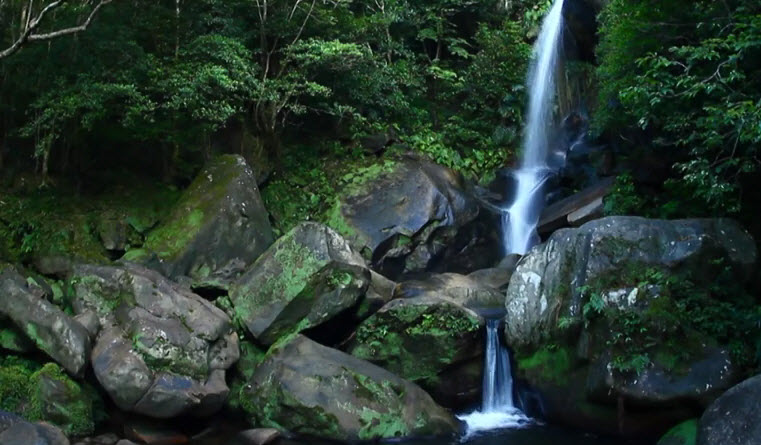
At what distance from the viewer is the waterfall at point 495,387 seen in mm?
12081

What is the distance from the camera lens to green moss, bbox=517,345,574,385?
11.3m

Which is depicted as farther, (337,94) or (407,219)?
(337,94)

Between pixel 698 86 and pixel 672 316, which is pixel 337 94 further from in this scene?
pixel 672 316

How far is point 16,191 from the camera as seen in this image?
15172 mm

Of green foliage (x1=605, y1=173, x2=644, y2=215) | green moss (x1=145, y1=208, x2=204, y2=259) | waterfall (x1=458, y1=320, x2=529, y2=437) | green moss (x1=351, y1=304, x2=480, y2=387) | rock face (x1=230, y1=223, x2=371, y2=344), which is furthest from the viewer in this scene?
green moss (x1=145, y1=208, x2=204, y2=259)

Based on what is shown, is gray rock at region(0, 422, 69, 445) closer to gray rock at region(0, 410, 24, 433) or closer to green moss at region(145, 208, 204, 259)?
gray rock at region(0, 410, 24, 433)

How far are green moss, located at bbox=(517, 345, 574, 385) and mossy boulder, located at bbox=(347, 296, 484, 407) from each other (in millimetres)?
1050

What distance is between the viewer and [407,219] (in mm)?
16688

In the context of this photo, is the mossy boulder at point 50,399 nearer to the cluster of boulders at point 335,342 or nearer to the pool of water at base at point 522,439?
the cluster of boulders at point 335,342

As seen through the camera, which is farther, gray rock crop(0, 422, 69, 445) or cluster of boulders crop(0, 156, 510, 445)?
cluster of boulders crop(0, 156, 510, 445)

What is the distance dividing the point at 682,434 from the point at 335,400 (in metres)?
4.89

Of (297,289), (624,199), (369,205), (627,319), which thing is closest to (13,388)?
(297,289)

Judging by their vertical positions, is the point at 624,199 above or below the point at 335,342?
above

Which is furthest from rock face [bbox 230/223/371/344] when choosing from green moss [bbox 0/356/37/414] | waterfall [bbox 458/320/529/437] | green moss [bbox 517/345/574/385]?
green moss [bbox 0/356/37/414]
